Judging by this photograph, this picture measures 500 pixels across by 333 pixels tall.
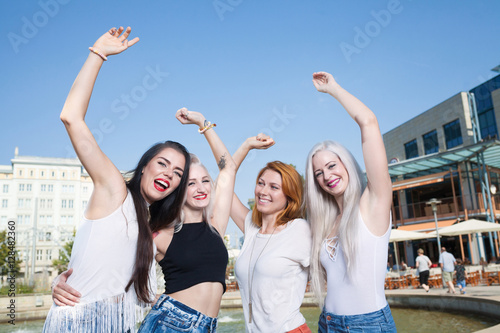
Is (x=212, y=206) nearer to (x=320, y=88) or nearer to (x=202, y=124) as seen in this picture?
(x=202, y=124)

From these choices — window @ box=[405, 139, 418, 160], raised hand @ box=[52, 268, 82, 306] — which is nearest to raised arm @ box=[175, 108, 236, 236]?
raised hand @ box=[52, 268, 82, 306]

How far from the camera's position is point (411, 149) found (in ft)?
98.8

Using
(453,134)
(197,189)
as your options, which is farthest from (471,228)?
(197,189)

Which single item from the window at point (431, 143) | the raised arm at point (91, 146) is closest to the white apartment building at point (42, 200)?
the window at point (431, 143)

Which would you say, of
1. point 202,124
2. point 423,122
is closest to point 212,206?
point 202,124

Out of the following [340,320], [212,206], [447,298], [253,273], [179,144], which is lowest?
[447,298]

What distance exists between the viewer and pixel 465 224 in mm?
16109

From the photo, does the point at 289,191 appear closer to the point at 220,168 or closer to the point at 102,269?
the point at 220,168

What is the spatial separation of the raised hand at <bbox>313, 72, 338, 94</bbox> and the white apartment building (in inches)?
2794

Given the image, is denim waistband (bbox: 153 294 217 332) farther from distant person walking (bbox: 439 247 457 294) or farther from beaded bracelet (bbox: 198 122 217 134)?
distant person walking (bbox: 439 247 457 294)

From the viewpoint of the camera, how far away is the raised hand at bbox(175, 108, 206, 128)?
11.3 ft

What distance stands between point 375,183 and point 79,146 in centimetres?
166

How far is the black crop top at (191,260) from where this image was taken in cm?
247

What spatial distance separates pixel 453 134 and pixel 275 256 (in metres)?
27.7
